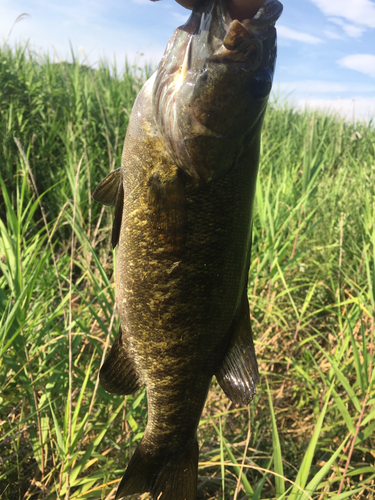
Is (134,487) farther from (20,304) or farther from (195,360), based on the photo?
(20,304)

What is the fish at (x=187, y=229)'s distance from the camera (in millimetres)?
1124

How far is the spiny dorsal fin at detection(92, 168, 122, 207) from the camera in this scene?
1338 mm

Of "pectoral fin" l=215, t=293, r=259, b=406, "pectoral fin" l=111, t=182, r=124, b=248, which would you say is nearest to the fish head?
"pectoral fin" l=111, t=182, r=124, b=248

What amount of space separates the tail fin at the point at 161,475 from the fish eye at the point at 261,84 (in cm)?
121

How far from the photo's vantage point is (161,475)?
1380 mm

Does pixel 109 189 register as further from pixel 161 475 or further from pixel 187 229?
pixel 161 475

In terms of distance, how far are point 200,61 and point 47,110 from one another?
15.6ft

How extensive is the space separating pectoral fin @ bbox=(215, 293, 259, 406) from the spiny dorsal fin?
58 centimetres

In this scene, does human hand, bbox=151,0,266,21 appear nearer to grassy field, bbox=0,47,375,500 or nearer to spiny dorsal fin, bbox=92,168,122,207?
spiny dorsal fin, bbox=92,168,122,207

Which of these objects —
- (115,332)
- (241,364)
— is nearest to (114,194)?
(241,364)

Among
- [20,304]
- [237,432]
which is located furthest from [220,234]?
[237,432]

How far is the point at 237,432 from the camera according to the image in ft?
8.87

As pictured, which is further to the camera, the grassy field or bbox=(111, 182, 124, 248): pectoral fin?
the grassy field

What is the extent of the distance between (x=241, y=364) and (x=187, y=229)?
19.8 inches
